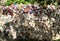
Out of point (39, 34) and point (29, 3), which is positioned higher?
point (29, 3)

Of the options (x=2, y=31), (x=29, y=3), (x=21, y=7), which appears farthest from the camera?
(x=29, y=3)

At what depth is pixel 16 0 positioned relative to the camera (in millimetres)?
11148

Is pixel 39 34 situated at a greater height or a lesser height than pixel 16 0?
lesser

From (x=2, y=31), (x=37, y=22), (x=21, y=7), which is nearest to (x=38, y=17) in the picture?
(x=37, y=22)

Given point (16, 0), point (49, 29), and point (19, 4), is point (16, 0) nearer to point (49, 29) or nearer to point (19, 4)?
point (19, 4)

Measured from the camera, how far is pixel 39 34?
936 cm

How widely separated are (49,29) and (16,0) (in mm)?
2315

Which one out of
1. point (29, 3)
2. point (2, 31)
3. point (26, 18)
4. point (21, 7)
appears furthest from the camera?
point (29, 3)

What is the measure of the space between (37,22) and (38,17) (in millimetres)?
236

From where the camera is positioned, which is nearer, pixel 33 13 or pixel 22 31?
pixel 22 31

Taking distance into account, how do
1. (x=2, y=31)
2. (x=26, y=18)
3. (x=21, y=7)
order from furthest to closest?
(x=21, y=7) → (x=26, y=18) → (x=2, y=31)

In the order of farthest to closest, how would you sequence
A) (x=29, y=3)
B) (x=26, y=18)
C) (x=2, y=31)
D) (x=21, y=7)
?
(x=29, y=3) → (x=21, y=7) → (x=26, y=18) → (x=2, y=31)

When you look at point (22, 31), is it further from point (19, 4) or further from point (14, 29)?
point (19, 4)

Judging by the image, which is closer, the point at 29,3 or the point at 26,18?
the point at 26,18
